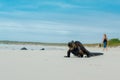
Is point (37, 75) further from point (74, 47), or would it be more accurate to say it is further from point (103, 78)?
point (74, 47)

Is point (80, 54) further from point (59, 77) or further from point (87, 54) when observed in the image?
point (59, 77)

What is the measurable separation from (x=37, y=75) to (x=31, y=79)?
66cm

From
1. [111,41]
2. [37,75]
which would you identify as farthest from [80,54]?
[111,41]

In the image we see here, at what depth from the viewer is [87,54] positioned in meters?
15.5

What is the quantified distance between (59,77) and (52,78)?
23cm

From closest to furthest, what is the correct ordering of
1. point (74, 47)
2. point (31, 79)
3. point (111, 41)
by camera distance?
point (31, 79) → point (74, 47) → point (111, 41)

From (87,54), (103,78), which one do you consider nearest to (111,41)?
(87,54)

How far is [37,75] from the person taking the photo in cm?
707

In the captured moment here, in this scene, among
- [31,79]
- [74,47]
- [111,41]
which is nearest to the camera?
[31,79]

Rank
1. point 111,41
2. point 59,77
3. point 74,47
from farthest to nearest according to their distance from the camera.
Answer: point 111,41 → point 74,47 → point 59,77

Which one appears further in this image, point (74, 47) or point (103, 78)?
point (74, 47)

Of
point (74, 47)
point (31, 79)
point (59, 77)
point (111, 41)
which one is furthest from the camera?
point (111, 41)

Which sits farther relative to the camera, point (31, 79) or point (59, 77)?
point (59, 77)

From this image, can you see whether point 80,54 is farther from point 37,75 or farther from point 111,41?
point 111,41
